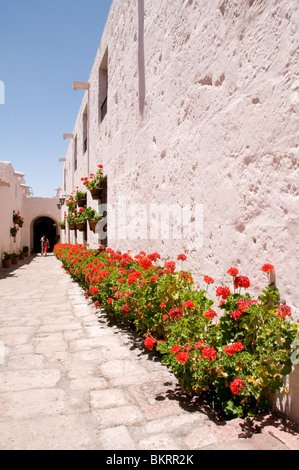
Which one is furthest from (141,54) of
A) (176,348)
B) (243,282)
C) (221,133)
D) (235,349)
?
(235,349)

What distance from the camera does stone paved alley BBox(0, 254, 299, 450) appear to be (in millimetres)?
1717

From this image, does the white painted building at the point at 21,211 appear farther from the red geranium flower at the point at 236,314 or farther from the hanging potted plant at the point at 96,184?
the red geranium flower at the point at 236,314

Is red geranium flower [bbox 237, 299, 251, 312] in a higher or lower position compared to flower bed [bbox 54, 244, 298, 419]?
higher

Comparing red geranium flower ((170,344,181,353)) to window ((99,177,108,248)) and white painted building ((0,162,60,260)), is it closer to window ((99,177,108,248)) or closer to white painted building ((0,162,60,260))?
window ((99,177,108,248))

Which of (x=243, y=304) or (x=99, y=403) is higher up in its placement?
(x=243, y=304)

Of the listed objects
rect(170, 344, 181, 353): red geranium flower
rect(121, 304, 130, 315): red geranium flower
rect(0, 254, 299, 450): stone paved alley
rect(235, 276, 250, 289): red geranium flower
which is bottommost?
rect(0, 254, 299, 450): stone paved alley

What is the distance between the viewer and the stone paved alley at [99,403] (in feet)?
5.63

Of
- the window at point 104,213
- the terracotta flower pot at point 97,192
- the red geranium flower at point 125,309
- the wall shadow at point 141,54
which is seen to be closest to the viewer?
the red geranium flower at point 125,309

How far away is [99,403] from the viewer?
2.14 meters

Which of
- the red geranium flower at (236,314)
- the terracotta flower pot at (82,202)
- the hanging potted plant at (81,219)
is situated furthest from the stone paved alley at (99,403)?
the terracotta flower pot at (82,202)

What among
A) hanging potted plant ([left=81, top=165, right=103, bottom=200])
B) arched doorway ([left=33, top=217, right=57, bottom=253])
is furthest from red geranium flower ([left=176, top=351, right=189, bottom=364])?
arched doorway ([left=33, top=217, right=57, bottom=253])

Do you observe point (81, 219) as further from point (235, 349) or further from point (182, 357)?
point (235, 349)

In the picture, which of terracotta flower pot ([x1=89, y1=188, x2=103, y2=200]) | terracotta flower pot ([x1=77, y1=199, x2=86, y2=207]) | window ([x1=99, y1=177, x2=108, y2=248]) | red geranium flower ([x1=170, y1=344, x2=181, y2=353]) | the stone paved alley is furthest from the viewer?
terracotta flower pot ([x1=77, y1=199, x2=86, y2=207])

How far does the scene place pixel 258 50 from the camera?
2.18m
